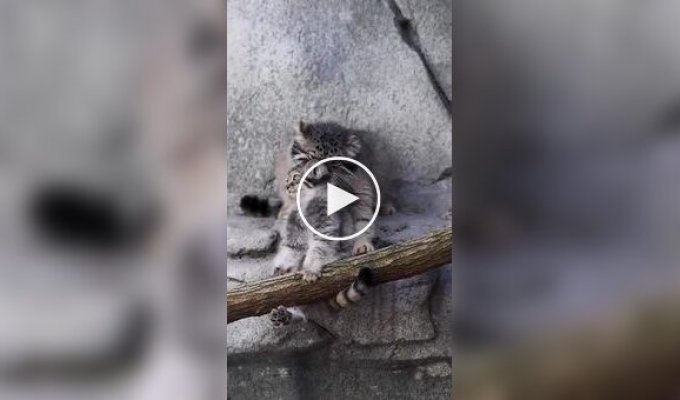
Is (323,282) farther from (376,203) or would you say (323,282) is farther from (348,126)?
(348,126)

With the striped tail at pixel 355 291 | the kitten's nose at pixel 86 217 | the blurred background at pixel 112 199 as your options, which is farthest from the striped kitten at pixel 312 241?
the kitten's nose at pixel 86 217

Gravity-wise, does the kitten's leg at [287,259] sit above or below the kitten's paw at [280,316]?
above

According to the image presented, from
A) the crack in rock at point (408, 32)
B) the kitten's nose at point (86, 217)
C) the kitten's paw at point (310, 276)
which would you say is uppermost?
the crack in rock at point (408, 32)

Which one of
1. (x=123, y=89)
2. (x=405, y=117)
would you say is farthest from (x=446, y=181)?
(x=123, y=89)

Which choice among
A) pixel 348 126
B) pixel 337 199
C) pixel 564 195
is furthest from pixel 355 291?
pixel 564 195

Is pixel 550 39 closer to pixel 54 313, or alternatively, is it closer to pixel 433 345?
pixel 433 345

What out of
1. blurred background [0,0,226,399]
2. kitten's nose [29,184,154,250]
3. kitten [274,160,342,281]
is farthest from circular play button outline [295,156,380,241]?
kitten's nose [29,184,154,250]

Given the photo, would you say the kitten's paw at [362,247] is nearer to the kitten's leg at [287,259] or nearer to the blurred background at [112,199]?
the kitten's leg at [287,259]
